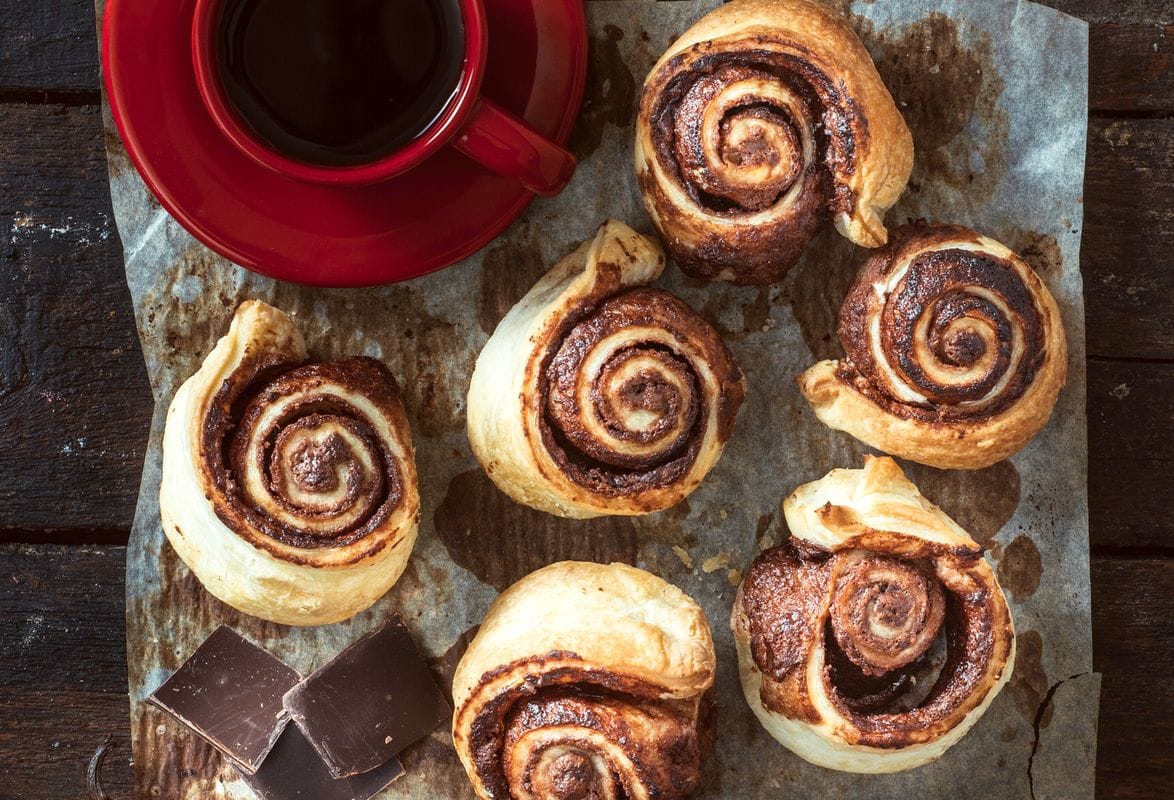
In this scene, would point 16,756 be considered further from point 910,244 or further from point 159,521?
point 910,244

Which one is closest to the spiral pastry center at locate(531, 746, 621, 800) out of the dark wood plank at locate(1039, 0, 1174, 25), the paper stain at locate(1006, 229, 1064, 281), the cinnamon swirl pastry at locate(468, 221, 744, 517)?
the cinnamon swirl pastry at locate(468, 221, 744, 517)

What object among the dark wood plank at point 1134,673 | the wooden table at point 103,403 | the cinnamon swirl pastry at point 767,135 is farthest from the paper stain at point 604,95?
the dark wood plank at point 1134,673

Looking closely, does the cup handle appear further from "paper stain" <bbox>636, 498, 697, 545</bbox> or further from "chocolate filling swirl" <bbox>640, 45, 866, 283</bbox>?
"paper stain" <bbox>636, 498, 697, 545</bbox>

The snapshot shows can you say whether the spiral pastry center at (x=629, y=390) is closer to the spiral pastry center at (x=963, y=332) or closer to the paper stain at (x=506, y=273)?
the paper stain at (x=506, y=273)

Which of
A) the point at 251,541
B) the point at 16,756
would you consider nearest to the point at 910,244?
the point at 251,541

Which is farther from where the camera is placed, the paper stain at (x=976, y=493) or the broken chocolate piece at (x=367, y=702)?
the paper stain at (x=976, y=493)
